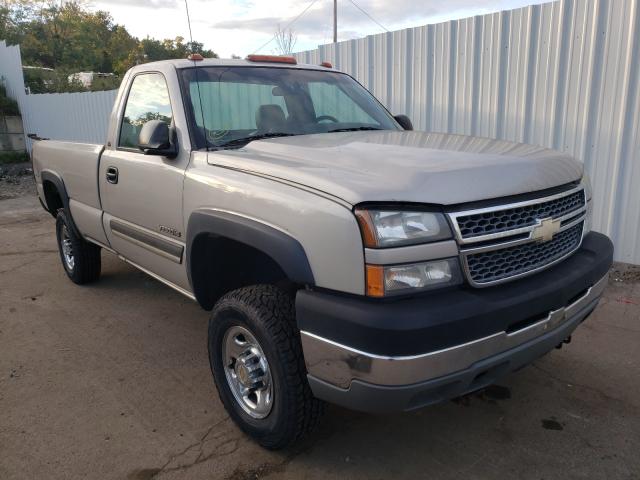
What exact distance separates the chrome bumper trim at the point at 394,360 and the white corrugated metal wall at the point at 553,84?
11.7 ft

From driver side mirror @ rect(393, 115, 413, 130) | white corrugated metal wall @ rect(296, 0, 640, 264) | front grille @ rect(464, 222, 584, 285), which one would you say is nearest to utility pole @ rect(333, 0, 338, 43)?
white corrugated metal wall @ rect(296, 0, 640, 264)

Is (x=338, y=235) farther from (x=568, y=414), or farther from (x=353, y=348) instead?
(x=568, y=414)

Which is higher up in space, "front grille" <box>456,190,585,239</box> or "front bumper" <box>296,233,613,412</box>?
"front grille" <box>456,190,585,239</box>

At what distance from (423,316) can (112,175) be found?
286 cm

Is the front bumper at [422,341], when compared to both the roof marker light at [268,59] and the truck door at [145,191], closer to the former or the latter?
the truck door at [145,191]

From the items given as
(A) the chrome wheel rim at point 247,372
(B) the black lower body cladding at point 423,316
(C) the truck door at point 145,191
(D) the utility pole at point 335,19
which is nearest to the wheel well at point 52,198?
(C) the truck door at point 145,191

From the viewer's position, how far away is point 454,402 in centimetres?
313

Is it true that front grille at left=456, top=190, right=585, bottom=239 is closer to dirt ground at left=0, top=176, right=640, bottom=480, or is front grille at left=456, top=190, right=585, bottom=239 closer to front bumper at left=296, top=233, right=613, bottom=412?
front bumper at left=296, top=233, right=613, bottom=412

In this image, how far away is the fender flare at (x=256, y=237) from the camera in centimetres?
219

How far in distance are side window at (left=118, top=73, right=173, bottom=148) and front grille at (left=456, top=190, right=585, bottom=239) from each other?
208 cm

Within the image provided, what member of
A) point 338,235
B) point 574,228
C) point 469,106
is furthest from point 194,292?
point 469,106

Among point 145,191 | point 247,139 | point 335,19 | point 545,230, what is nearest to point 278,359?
point 545,230

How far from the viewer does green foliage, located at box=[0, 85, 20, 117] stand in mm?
15859

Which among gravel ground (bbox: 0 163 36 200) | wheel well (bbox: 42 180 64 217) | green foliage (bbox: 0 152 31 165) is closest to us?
wheel well (bbox: 42 180 64 217)
